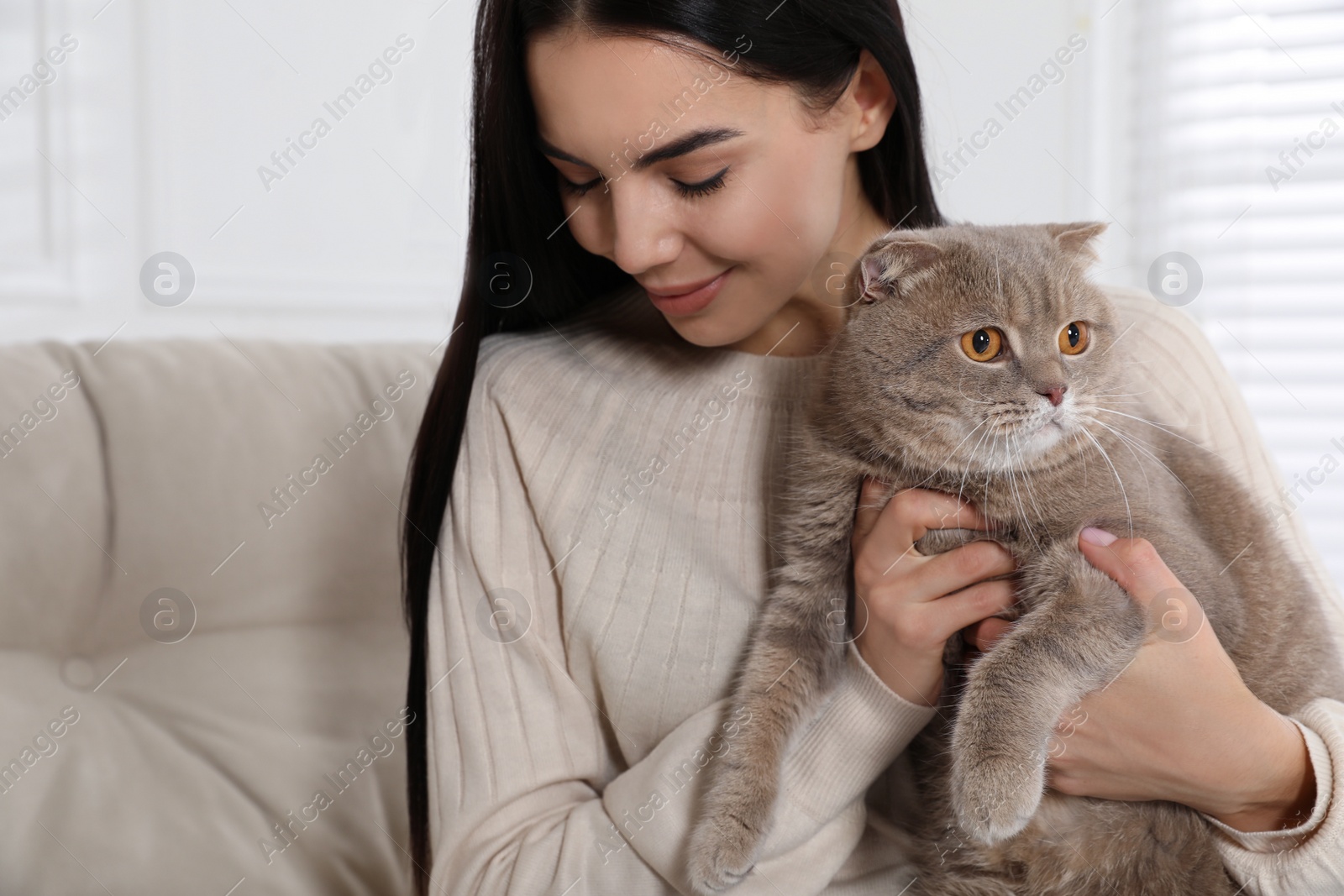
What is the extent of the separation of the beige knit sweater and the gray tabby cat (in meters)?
0.06

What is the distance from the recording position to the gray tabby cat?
3.21 feet

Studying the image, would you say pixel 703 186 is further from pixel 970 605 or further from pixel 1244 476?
pixel 1244 476

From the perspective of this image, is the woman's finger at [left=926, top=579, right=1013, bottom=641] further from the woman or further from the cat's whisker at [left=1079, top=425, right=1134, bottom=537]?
the cat's whisker at [left=1079, top=425, right=1134, bottom=537]

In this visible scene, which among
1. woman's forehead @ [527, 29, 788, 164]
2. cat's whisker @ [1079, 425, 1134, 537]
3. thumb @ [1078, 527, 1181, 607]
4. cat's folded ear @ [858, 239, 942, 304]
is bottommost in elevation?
thumb @ [1078, 527, 1181, 607]

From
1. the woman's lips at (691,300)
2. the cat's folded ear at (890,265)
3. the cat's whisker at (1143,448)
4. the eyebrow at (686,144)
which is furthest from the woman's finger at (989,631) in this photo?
the eyebrow at (686,144)

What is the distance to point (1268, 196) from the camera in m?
2.69

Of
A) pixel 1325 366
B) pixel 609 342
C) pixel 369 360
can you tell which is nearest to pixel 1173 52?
pixel 1325 366

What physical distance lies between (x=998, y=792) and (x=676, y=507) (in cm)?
56

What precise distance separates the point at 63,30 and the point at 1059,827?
249cm

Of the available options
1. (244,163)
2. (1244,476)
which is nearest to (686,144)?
(1244,476)

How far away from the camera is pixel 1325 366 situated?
2.66 metres

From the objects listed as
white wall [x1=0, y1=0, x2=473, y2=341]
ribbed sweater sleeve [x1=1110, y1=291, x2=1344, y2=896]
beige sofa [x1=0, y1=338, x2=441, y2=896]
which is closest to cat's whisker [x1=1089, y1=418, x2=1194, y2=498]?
ribbed sweater sleeve [x1=1110, y1=291, x2=1344, y2=896]

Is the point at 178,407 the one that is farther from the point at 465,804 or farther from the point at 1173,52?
the point at 1173,52

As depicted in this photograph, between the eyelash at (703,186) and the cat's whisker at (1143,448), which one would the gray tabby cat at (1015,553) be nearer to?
the cat's whisker at (1143,448)
